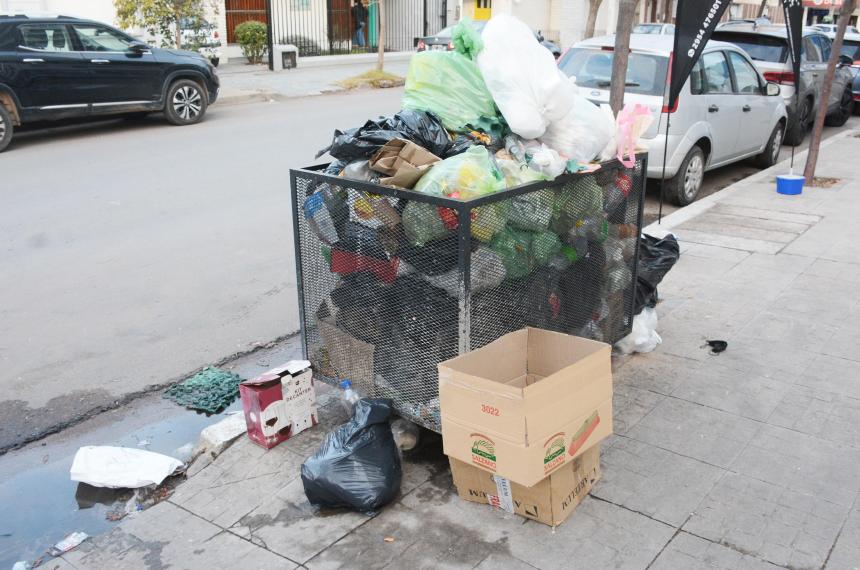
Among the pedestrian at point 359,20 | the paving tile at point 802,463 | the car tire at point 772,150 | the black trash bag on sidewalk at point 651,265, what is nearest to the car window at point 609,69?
the car tire at point 772,150

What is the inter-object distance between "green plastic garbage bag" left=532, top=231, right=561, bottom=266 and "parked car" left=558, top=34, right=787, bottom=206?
4.45 m

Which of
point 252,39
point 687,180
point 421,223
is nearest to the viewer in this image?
point 421,223

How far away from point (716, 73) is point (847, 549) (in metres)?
7.47

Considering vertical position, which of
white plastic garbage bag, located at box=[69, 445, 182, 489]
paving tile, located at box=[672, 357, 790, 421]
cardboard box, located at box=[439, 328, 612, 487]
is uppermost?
cardboard box, located at box=[439, 328, 612, 487]

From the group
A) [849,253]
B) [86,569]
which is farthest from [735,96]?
[86,569]

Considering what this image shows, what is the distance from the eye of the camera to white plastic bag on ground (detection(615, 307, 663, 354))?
205 inches

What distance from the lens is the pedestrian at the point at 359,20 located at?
2770 centimetres

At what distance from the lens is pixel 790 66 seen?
40.4ft

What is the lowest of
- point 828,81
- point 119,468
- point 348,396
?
point 119,468

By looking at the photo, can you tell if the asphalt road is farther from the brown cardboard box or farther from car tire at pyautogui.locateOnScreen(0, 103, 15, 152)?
the brown cardboard box

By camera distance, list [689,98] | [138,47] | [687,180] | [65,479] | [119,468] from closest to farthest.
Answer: [119,468]
[65,479]
[689,98]
[687,180]
[138,47]

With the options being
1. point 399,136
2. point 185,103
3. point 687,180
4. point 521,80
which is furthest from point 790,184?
point 185,103

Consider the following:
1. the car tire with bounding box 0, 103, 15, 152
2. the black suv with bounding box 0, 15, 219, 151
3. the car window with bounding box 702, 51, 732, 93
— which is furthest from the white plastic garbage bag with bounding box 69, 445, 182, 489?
the black suv with bounding box 0, 15, 219, 151

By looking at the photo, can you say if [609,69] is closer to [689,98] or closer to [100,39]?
[689,98]
